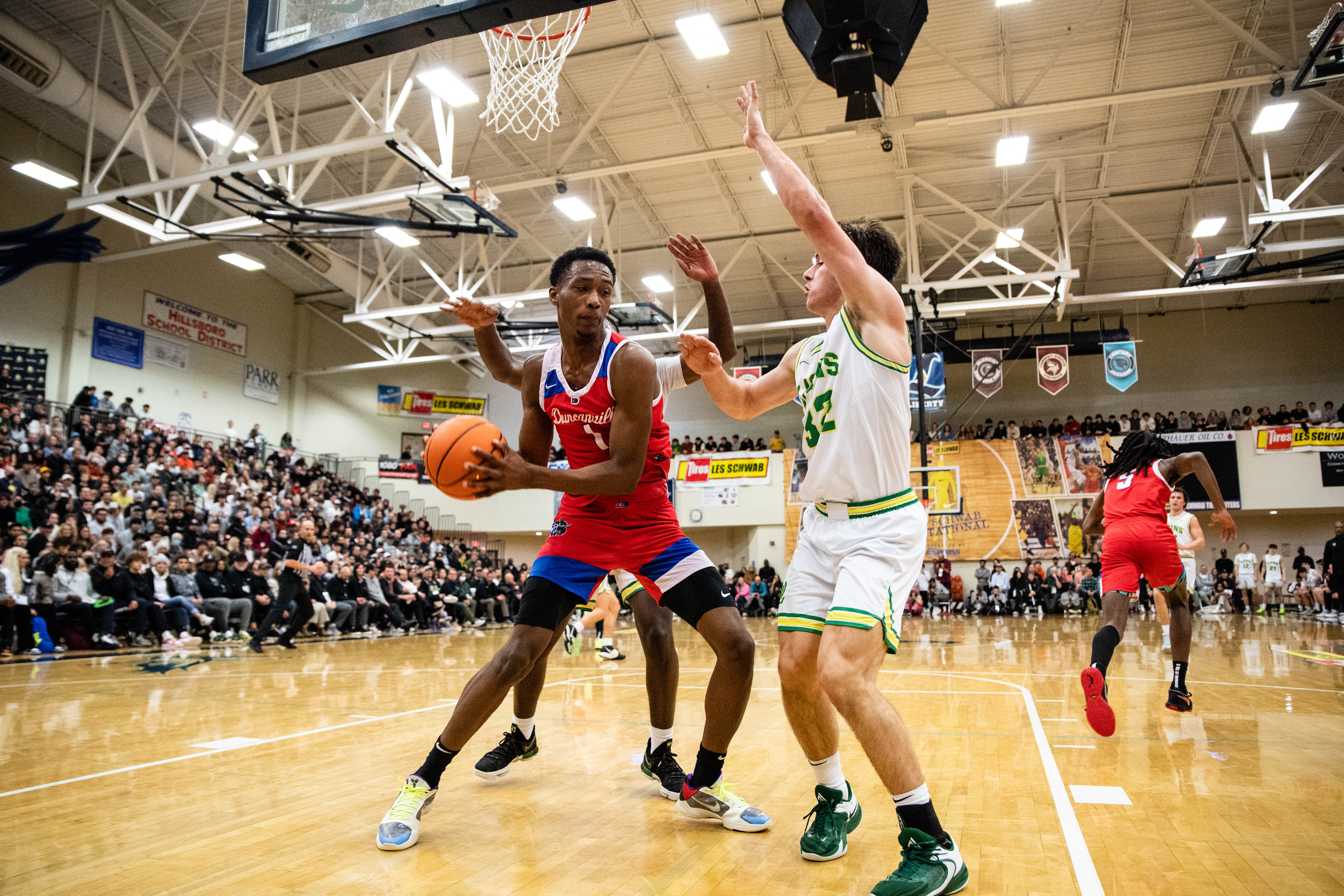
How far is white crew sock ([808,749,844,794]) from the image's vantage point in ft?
9.30

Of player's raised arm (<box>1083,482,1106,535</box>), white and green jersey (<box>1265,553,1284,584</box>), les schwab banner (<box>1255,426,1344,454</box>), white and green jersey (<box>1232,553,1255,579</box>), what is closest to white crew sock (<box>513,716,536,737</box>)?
player's raised arm (<box>1083,482,1106,535</box>)

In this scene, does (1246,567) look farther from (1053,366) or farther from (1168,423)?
(1053,366)

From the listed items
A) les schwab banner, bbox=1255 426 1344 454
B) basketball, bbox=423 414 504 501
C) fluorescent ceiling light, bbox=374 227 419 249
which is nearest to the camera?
basketball, bbox=423 414 504 501

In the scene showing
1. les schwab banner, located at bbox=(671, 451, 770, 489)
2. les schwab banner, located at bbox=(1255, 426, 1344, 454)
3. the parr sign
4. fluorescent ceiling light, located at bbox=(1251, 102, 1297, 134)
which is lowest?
les schwab banner, located at bbox=(671, 451, 770, 489)

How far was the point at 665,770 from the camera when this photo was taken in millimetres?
3561

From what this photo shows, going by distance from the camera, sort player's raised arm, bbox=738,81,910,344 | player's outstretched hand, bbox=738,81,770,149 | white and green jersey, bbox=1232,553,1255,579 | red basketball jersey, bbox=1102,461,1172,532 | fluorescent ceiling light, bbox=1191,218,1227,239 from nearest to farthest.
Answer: player's raised arm, bbox=738,81,910,344, player's outstretched hand, bbox=738,81,770,149, red basketball jersey, bbox=1102,461,1172,532, fluorescent ceiling light, bbox=1191,218,1227,239, white and green jersey, bbox=1232,553,1255,579

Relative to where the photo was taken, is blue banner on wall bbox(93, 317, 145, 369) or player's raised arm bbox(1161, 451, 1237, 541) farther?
blue banner on wall bbox(93, 317, 145, 369)

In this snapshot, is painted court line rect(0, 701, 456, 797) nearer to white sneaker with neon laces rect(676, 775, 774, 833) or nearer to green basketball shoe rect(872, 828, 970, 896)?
white sneaker with neon laces rect(676, 775, 774, 833)

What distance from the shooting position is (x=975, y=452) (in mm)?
23781

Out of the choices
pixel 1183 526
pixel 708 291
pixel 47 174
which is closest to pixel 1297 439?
pixel 1183 526

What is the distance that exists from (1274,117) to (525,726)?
14.4 meters

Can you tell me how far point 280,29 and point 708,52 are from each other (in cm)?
837

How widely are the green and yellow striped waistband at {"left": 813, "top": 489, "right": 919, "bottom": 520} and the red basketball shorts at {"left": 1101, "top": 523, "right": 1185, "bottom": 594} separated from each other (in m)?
3.14

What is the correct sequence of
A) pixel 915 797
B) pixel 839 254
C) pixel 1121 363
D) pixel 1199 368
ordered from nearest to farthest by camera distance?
pixel 915 797 < pixel 839 254 < pixel 1121 363 < pixel 1199 368
